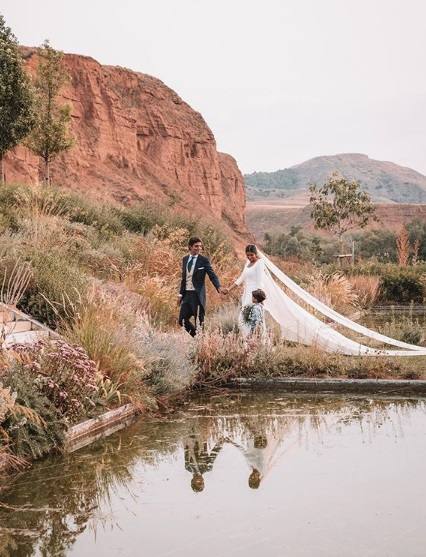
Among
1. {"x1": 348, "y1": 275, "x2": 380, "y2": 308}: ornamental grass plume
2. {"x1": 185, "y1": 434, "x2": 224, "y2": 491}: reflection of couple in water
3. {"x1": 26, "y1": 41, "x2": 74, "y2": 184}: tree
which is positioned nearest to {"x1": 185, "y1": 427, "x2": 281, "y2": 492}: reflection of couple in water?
{"x1": 185, "y1": 434, "x2": 224, "y2": 491}: reflection of couple in water

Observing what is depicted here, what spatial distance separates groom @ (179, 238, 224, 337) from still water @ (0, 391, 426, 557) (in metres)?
3.32

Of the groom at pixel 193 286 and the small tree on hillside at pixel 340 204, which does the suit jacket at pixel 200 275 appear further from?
the small tree on hillside at pixel 340 204

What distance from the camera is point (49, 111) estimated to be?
107ft

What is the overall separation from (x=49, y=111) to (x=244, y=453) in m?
28.3

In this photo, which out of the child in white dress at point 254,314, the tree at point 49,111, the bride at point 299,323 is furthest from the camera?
the tree at point 49,111

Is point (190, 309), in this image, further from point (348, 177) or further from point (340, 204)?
point (348, 177)

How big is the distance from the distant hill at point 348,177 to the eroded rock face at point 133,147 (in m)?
87.8

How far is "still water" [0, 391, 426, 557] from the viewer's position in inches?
186

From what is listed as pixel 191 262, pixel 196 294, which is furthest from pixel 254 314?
pixel 191 262

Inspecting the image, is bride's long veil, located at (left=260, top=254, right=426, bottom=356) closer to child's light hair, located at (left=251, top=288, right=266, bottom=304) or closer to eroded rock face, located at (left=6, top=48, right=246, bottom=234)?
child's light hair, located at (left=251, top=288, right=266, bottom=304)

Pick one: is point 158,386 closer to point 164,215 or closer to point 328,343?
point 328,343

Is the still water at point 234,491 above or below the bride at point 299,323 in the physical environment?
below

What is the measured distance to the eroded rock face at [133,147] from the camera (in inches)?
1853

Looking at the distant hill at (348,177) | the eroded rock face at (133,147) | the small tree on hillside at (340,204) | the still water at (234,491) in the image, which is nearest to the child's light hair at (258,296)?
the still water at (234,491)
